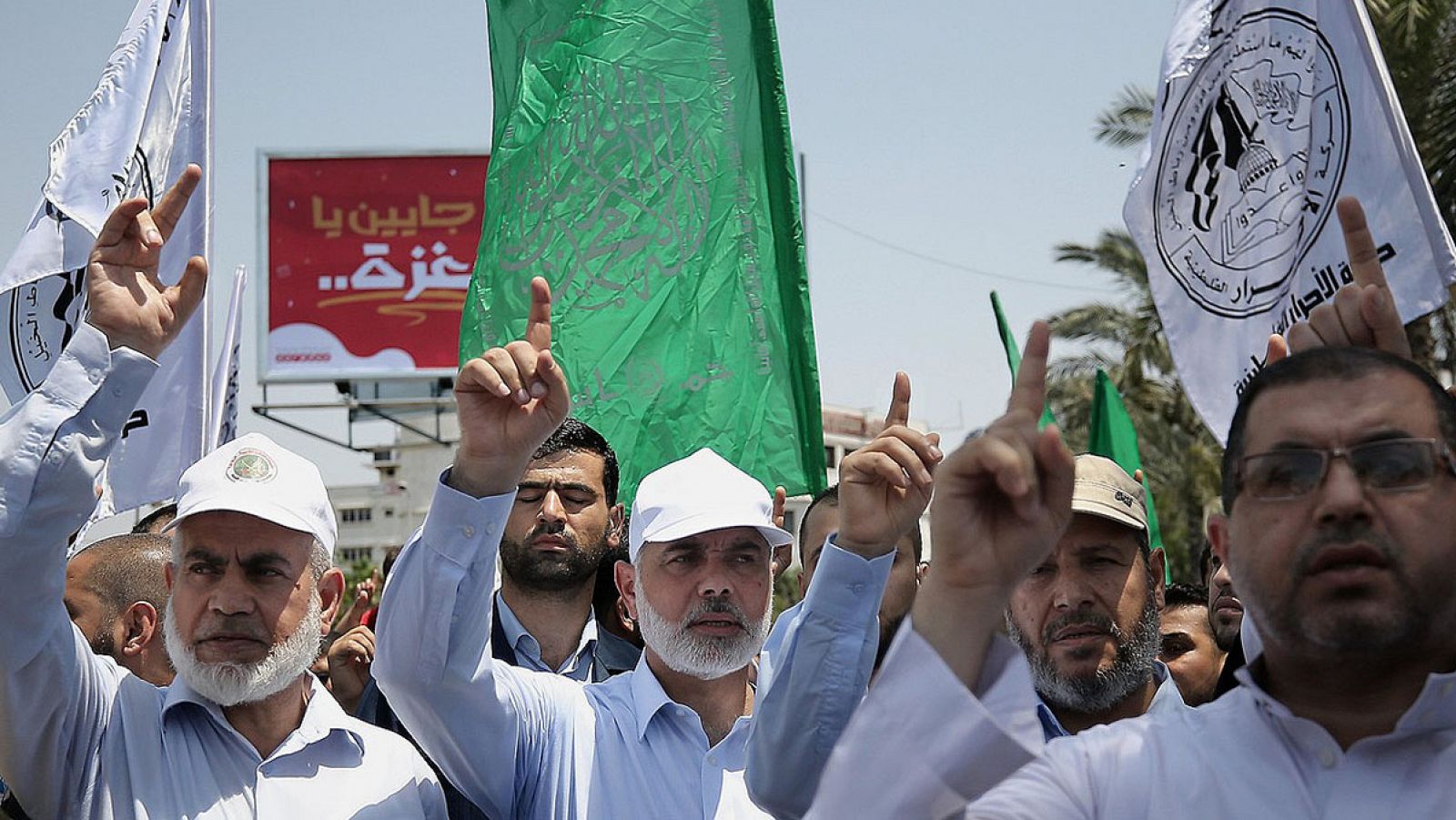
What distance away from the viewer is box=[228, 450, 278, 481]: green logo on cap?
377cm

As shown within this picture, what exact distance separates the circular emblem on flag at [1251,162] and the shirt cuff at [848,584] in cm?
230

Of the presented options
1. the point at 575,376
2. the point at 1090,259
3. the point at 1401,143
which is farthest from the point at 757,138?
the point at 1090,259

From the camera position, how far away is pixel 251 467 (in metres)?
3.79

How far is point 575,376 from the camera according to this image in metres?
5.21

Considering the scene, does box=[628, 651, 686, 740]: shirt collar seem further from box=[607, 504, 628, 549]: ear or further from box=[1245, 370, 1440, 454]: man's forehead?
box=[1245, 370, 1440, 454]: man's forehead

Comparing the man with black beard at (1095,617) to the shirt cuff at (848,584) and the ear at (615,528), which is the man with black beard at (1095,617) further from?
the ear at (615,528)

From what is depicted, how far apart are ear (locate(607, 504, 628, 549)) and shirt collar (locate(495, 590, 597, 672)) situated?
0.28 meters

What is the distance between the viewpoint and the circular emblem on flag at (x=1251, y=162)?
194 inches

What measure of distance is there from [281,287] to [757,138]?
74.6ft

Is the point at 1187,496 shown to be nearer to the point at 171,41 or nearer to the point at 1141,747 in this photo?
the point at 171,41

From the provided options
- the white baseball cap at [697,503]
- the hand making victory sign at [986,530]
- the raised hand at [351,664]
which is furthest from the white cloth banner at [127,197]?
the hand making victory sign at [986,530]

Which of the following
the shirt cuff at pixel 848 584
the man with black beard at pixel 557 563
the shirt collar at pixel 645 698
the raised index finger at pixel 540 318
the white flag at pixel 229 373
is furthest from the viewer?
the white flag at pixel 229 373

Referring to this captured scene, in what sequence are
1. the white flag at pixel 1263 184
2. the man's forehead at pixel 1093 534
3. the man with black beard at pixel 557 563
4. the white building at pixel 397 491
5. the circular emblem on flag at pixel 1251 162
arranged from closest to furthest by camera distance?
the man's forehead at pixel 1093 534 → the white flag at pixel 1263 184 → the man with black beard at pixel 557 563 → the circular emblem on flag at pixel 1251 162 → the white building at pixel 397 491

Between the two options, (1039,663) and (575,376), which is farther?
(575,376)
